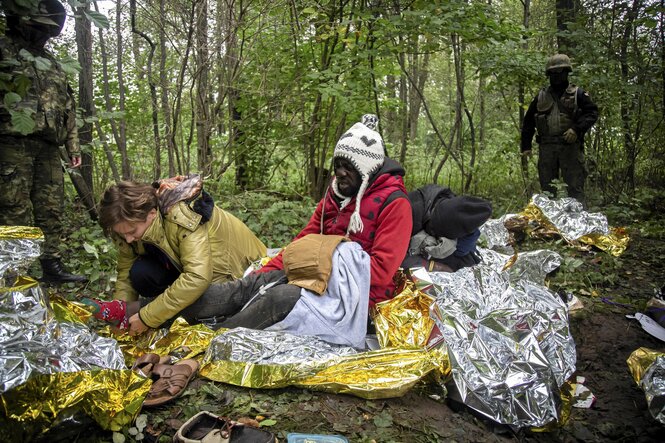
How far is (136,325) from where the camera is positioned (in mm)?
2533

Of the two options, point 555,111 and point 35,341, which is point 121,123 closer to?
point 35,341

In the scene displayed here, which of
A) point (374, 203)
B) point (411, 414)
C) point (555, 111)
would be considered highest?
point (555, 111)

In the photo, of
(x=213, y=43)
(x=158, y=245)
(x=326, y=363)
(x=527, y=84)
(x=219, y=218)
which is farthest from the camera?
(x=527, y=84)

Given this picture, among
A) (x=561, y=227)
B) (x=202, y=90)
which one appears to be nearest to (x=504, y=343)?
(x=561, y=227)

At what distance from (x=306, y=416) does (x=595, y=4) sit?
23.3 ft

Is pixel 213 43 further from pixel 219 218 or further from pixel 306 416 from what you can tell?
pixel 306 416

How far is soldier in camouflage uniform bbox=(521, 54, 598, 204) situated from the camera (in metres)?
5.18

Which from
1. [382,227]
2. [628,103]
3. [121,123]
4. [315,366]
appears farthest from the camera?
[628,103]

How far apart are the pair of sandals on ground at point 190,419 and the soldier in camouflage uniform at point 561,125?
498cm

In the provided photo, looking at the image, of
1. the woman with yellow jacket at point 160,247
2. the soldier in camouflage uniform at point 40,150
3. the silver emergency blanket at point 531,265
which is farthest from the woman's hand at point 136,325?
the silver emergency blanket at point 531,265

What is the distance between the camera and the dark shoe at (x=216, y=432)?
1667 mm

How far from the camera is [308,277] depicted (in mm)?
2510

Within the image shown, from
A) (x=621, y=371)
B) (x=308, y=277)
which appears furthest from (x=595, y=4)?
(x=308, y=277)

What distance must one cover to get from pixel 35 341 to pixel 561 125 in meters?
5.56
